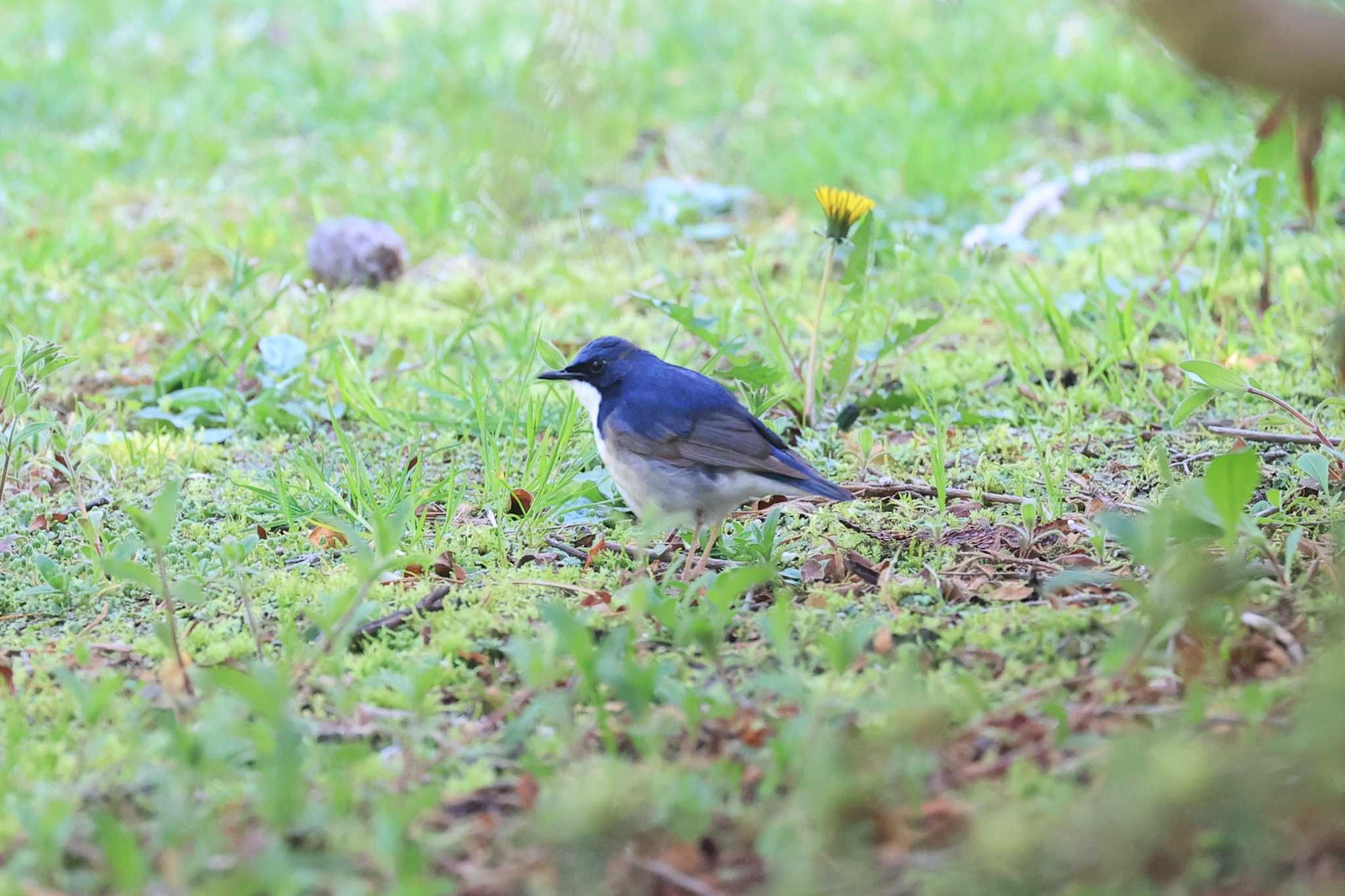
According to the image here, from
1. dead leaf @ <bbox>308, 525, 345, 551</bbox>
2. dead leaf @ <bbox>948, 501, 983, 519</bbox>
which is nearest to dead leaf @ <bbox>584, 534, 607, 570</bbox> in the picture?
dead leaf @ <bbox>308, 525, 345, 551</bbox>

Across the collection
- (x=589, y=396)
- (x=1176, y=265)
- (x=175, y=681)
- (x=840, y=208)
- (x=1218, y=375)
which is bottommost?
(x=175, y=681)

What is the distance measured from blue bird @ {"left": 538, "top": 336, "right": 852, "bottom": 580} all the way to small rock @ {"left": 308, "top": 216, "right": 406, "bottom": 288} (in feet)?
8.03

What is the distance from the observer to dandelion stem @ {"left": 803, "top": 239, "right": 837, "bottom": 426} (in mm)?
4441

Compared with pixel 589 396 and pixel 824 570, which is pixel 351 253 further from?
pixel 824 570

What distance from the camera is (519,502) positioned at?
416 cm

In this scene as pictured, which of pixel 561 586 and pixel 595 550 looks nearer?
pixel 561 586

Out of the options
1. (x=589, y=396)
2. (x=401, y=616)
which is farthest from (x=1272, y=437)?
(x=401, y=616)

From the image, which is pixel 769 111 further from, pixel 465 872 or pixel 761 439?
pixel 465 872

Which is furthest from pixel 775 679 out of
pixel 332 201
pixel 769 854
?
pixel 332 201

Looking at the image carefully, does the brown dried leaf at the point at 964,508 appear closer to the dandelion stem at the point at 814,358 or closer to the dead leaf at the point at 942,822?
the dandelion stem at the point at 814,358

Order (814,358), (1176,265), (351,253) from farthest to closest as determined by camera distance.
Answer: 1. (351,253)
2. (1176,265)
3. (814,358)

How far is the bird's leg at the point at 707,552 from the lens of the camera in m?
3.77

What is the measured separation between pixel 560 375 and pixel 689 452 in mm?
595

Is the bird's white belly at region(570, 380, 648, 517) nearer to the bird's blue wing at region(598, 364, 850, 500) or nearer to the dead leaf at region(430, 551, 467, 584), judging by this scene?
the bird's blue wing at region(598, 364, 850, 500)
